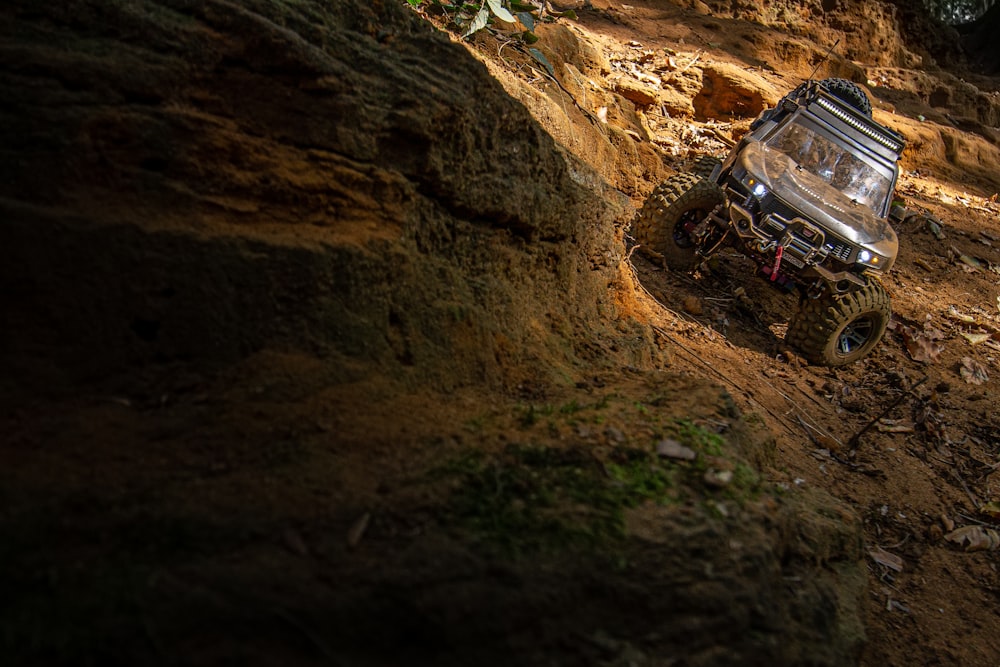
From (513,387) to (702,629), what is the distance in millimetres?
1138

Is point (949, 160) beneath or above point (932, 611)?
above

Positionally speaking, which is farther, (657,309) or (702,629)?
(657,309)

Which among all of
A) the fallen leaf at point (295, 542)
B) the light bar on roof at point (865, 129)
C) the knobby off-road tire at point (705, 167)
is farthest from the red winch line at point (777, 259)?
the fallen leaf at point (295, 542)

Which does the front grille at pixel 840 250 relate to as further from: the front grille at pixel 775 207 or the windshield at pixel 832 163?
the windshield at pixel 832 163

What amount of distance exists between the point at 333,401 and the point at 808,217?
512cm

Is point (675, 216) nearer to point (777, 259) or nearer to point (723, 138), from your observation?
point (777, 259)

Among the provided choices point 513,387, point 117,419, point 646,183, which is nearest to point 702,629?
point 513,387

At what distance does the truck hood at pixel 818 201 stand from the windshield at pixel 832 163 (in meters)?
0.15

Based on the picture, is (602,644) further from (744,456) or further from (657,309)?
(657,309)

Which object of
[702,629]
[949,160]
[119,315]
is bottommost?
[119,315]

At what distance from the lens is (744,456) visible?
8.04ft

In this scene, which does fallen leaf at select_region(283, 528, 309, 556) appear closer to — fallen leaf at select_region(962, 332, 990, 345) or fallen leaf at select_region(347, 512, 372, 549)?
fallen leaf at select_region(347, 512, 372, 549)

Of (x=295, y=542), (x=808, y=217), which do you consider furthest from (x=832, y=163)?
(x=295, y=542)

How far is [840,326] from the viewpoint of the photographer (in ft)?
19.1
